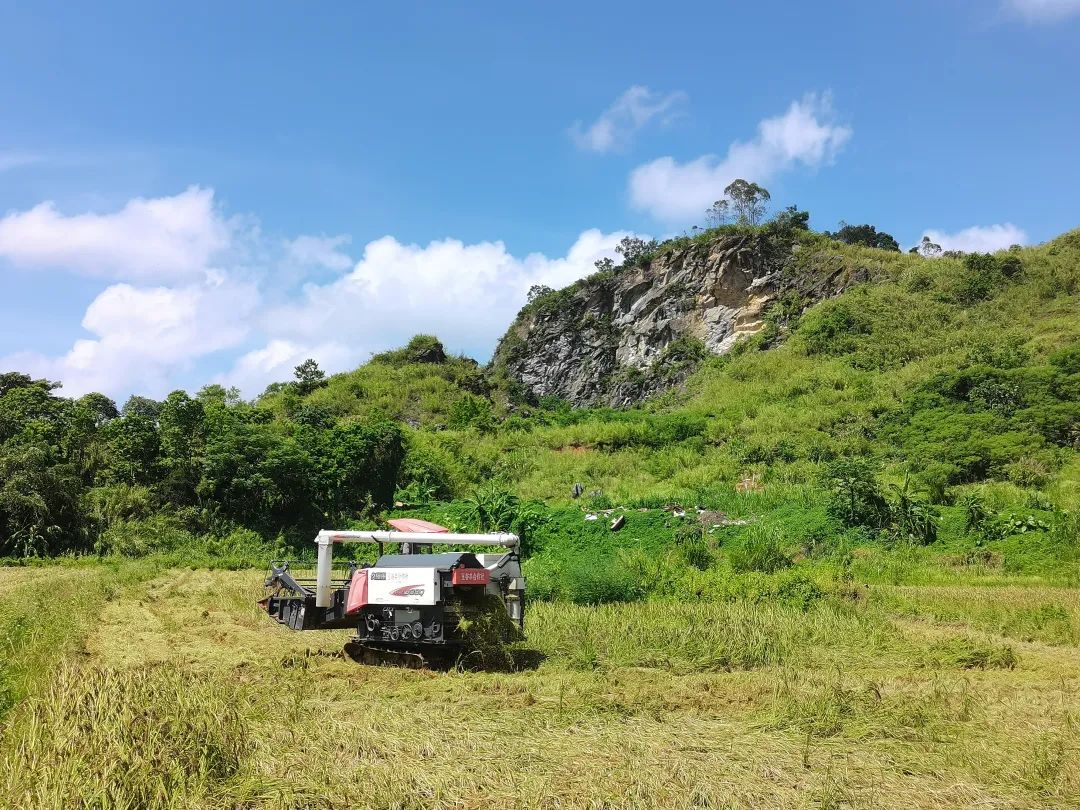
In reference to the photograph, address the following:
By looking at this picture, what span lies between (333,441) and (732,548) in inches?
680

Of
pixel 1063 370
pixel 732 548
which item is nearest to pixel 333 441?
pixel 732 548

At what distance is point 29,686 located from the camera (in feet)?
22.4

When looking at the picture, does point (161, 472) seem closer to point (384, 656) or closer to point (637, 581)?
point (637, 581)

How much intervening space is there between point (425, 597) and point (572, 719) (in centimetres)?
329

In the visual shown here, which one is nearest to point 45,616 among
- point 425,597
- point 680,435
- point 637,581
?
point 425,597

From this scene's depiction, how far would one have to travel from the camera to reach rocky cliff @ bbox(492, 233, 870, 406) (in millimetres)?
50500

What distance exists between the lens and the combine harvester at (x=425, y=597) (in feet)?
31.3

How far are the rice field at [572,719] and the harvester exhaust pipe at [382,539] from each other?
77 cm

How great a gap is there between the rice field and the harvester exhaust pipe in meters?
0.77

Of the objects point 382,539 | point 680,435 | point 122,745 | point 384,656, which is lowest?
point 384,656

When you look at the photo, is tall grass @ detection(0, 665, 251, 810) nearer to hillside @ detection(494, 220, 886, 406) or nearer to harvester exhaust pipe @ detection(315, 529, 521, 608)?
harvester exhaust pipe @ detection(315, 529, 521, 608)

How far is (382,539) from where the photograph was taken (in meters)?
10.6

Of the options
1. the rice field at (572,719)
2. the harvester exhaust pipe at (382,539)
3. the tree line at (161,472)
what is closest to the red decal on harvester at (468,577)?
the harvester exhaust pipe at (382,539)

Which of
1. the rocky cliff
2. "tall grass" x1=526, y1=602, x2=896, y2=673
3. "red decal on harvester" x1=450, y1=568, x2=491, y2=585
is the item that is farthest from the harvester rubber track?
the rocky cliff
